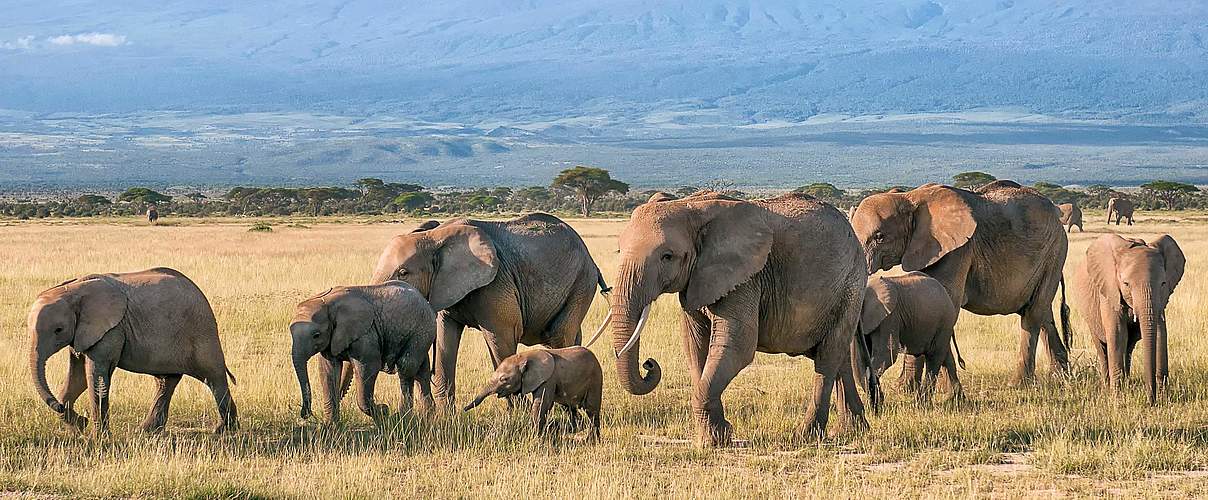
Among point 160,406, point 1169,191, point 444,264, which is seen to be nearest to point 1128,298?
point 444,264

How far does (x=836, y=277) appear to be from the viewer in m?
10.1

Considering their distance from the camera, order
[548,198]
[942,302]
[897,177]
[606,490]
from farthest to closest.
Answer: [897,177], [548,198], [942,302], [606,490]

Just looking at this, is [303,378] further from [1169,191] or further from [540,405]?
[1169,191]

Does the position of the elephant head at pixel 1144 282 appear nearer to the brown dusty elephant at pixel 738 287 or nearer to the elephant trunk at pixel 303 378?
the brown dusty elephant at pixel 738 287

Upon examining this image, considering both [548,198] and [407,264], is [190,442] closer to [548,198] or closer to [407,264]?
[407,264]

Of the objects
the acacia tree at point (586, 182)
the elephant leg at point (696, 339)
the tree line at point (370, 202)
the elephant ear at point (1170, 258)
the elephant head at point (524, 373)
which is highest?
the elephant ear at point (1170, 258)

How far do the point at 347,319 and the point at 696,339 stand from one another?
93.8 inches

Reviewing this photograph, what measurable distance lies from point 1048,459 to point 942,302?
9.14 feet

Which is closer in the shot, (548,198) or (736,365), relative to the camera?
(736,365)

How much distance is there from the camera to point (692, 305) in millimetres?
9477

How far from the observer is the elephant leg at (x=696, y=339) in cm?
1015

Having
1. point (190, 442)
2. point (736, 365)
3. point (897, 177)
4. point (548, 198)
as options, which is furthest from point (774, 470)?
point (897, 177)

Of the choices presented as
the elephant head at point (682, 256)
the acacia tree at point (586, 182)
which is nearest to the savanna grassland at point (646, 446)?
the elephant head at point (682, 256)

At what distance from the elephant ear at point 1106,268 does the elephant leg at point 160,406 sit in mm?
7162
